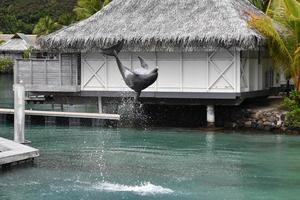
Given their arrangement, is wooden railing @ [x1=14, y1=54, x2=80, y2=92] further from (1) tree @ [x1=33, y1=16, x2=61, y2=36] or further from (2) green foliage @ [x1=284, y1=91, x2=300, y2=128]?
(1) tree @ [x1=33, y1=16, x2=61, y2=36]

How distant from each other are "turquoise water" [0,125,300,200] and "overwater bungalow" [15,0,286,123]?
4.70 feet

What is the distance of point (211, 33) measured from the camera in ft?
65.3

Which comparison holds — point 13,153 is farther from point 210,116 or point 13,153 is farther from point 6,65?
point 6,65

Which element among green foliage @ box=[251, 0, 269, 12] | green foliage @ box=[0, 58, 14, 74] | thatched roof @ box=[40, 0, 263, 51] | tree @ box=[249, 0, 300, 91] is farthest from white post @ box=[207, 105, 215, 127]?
green foliage @ box=[0, 58, 14, 74]

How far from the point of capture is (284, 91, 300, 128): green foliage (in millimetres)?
19750

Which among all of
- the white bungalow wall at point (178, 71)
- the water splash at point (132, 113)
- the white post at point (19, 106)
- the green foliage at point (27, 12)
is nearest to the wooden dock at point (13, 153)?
the white post at point (19, 106)

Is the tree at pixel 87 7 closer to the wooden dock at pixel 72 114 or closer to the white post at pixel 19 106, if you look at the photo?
the wooden dock at pixel 72 114

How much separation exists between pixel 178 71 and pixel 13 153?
311 inches

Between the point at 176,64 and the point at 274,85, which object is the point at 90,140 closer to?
the point at 176,64

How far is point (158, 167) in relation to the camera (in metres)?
14.8

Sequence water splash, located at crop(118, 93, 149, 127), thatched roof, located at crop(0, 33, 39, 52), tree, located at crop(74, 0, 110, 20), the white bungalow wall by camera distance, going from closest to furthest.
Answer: the white bungalow wall → water splash, located at crop(118, 93, 149, 127) → tree, located at crop(74, 0, 110, 20) → thatched roof, located at crop(0, 33, 39, 52)

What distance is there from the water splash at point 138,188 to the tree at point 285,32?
878cm

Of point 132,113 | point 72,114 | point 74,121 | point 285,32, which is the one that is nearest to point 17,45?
point 74,121

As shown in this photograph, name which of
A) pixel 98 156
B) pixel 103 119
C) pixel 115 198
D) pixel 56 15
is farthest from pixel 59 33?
pixel 56 15
